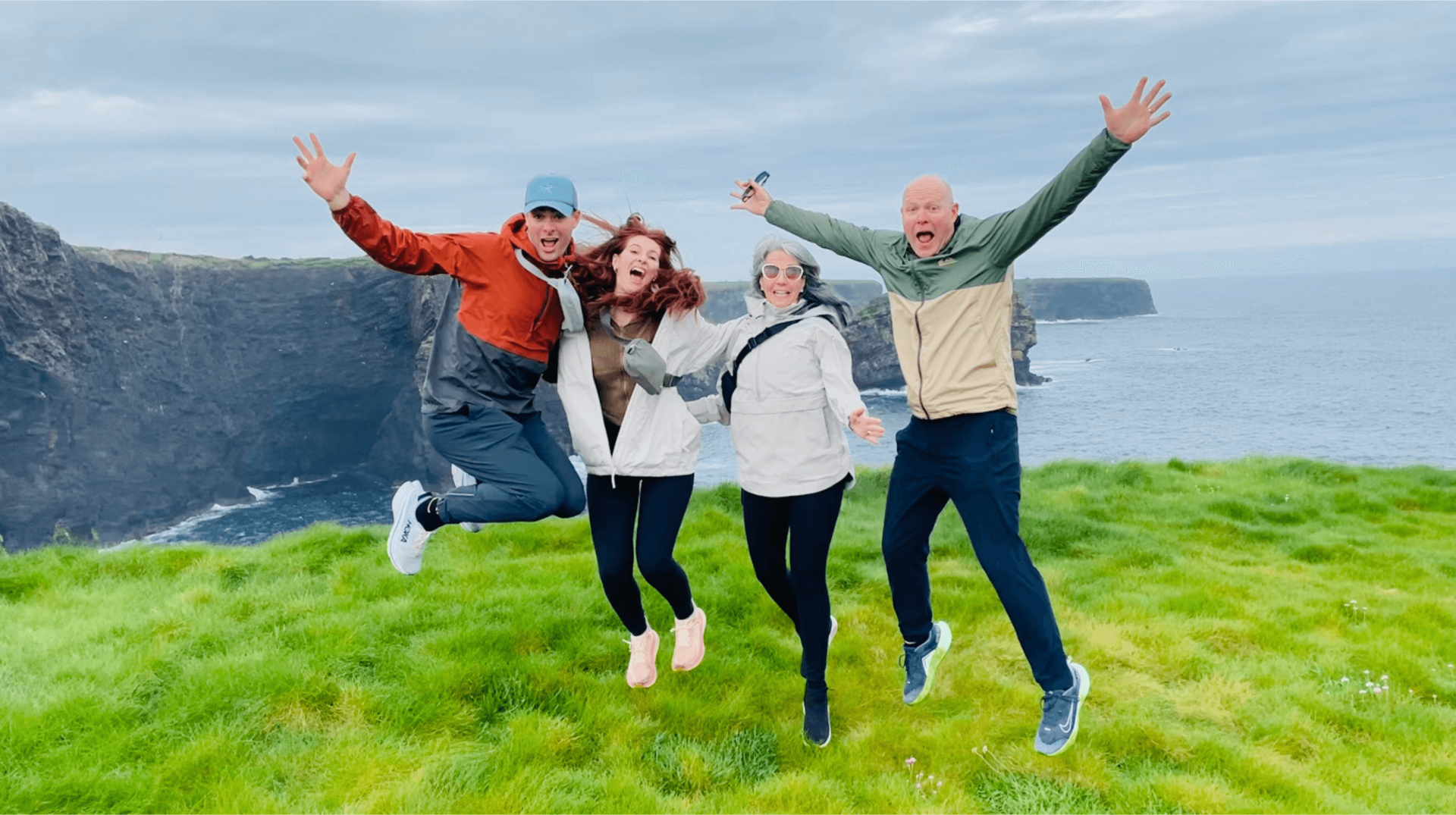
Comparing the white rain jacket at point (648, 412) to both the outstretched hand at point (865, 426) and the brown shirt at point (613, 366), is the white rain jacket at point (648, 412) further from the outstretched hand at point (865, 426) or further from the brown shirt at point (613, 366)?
the outstretched hand at point (865, 426)

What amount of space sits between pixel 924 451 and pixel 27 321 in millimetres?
144979

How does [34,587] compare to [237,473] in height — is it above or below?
above

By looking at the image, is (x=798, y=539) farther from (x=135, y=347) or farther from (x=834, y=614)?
(x=135, y=347)

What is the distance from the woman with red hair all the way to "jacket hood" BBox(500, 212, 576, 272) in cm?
12

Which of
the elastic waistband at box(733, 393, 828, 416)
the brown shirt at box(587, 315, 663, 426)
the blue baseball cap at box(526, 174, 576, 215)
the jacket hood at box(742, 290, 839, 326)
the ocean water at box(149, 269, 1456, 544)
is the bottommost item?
the ocean water at box(149, 269, 1456, 544)

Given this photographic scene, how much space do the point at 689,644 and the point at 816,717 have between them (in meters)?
1.06

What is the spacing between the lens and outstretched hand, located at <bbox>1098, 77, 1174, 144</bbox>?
4.49m

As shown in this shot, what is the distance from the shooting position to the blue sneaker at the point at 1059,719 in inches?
192

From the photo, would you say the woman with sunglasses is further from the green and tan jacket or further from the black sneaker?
the green and tan jacket

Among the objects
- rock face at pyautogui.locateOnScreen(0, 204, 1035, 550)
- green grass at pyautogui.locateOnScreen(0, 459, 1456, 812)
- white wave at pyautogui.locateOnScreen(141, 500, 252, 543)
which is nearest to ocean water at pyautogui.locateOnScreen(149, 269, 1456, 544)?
white wave at pyautogui.locateOnScreen(141, 500, 252, 543)

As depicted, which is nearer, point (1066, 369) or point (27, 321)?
point (27, 321)

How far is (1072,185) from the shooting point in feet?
15.3

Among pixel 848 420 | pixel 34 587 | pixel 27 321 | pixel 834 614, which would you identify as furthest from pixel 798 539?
pixel 27 321

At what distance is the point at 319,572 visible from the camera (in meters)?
7.94
